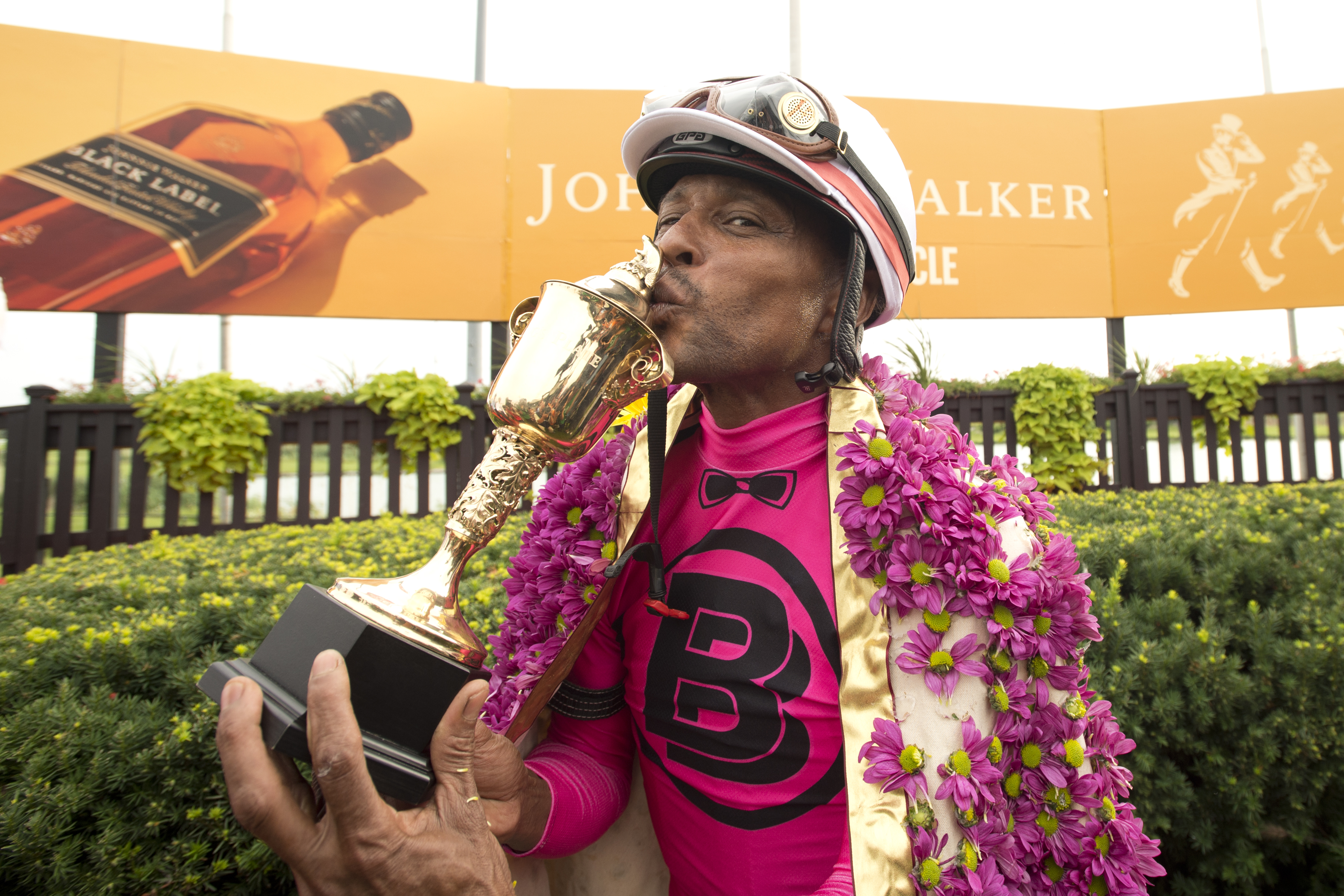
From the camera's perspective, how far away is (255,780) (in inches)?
34.2

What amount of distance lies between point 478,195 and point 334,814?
7.68 meters

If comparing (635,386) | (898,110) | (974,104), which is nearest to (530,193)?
(898,110)

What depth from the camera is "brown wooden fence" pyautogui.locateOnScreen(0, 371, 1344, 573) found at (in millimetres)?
6270

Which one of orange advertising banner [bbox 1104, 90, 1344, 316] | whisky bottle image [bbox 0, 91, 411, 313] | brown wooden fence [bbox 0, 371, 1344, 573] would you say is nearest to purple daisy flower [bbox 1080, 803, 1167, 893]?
brown wooden fence [bbox 0, 371, 1344, 573]

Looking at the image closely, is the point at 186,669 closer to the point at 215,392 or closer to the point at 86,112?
the point at 215,392

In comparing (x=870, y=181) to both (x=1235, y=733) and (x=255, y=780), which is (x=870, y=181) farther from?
(x=1235, y=733)

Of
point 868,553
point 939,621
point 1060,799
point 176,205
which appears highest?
point 176,205

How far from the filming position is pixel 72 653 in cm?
198

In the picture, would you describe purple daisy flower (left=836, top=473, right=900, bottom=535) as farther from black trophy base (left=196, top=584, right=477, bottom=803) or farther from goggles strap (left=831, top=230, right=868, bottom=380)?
black trophy base (left=196, top=584, right=477, bottom=803)

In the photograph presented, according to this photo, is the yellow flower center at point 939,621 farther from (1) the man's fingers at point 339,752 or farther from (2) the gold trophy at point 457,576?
(1) the man's fingers at point 339,752

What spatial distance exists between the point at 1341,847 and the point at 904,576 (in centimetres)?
233

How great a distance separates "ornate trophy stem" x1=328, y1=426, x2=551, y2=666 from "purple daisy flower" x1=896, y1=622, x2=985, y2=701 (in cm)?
69

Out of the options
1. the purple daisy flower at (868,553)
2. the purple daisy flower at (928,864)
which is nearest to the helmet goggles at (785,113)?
the purple daisy flower at (868,553)

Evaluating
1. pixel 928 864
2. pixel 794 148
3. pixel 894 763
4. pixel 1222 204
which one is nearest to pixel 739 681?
pixel 894 763
